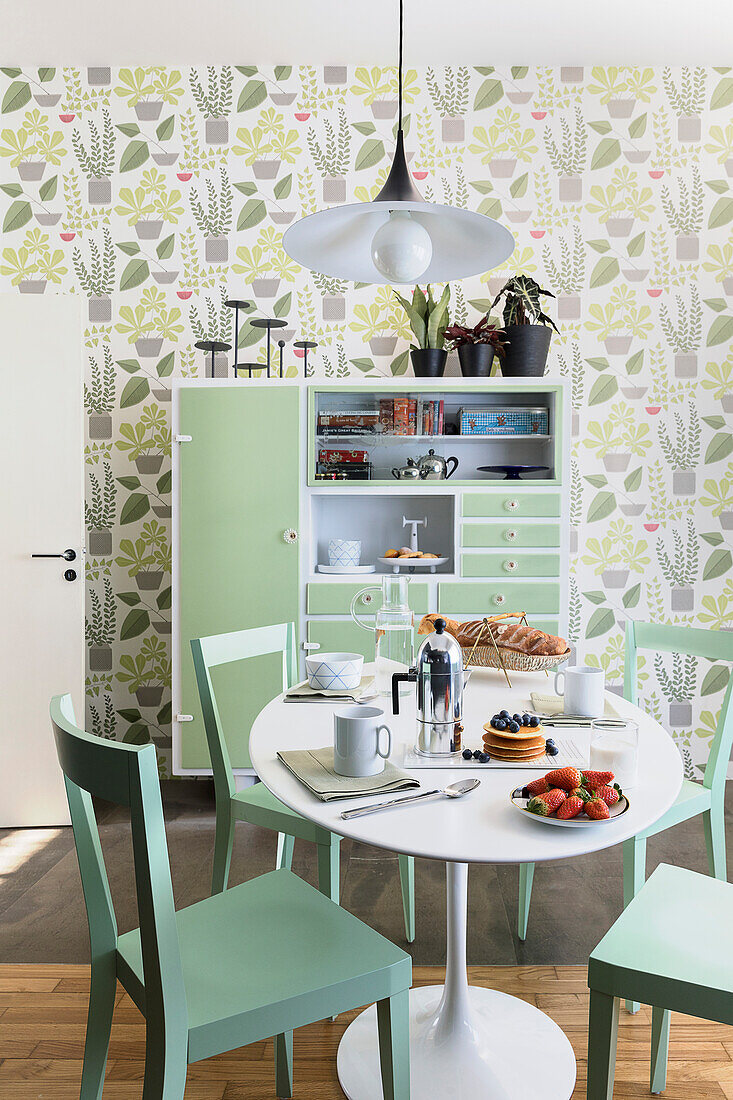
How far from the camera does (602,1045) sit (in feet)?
3.89

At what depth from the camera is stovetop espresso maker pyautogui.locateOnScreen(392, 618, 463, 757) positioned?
1.35 m

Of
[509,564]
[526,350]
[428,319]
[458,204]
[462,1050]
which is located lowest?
[462,1050]

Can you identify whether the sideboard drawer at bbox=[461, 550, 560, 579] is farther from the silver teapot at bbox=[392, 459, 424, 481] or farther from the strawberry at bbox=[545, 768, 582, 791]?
the strawberry at bbox=[545, 768, 582, 791]

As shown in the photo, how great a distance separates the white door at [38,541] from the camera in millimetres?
2969

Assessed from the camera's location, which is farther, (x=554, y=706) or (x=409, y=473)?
(x=409, y=473)

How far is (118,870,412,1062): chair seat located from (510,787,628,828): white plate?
312mm

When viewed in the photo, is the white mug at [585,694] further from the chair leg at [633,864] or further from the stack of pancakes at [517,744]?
the chair leg at [633,864]

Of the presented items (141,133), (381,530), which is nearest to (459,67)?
(141,133)

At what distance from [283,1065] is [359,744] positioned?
78 cm

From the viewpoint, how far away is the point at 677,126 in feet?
11.2

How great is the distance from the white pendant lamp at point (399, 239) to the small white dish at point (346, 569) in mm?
1506

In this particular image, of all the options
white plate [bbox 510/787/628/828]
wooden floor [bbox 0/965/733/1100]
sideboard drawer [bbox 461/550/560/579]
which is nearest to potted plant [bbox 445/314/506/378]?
sideboard drawer [bbox 461/550/560/579]

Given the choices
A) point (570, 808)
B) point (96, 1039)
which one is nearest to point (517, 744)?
point (570, 808)

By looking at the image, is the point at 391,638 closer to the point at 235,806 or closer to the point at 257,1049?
the point at 235,806
